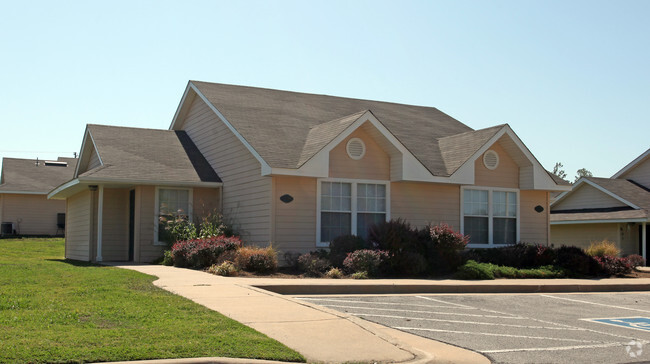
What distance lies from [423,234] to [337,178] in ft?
10.5

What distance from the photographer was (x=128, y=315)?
923 cm

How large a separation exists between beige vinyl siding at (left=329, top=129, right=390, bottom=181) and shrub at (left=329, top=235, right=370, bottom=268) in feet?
7.72

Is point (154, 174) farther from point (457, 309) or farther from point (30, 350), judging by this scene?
point (30, 350)

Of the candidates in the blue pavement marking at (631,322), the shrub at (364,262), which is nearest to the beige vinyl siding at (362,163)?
A: the shrub at (364,262)

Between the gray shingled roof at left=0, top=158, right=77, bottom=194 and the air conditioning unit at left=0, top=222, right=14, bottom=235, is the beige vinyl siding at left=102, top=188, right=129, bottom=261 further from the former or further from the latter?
the air conditioning unit at left=0, top=222, right=14, bottom=235

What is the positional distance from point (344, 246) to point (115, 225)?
9233mm

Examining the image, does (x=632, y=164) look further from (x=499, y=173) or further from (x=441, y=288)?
(x=441, y=288)

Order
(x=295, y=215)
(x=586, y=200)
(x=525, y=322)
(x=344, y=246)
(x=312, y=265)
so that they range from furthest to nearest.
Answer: (x=586, y=200), (x=295, y=215), (x=344, y=246), (x=312, y=265), (x=525, y=322)

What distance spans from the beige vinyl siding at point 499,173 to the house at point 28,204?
29.2 metres

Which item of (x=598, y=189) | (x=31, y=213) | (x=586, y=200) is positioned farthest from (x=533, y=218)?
(x=31, y=213)

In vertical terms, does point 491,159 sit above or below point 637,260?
above

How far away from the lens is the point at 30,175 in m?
44.8

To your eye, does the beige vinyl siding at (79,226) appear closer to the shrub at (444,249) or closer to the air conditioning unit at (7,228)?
the shrub at (444,249)

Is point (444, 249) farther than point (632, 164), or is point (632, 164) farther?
point (632, 164)
